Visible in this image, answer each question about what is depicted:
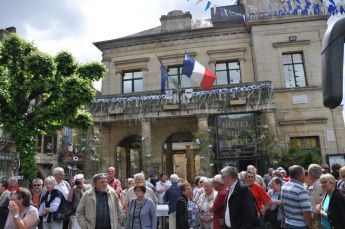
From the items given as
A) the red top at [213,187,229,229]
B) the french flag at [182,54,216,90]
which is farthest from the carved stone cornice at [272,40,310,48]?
the red top at [213,187,229,229]

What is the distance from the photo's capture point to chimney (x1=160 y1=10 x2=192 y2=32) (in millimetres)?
25641

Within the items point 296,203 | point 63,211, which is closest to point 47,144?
point 63,211

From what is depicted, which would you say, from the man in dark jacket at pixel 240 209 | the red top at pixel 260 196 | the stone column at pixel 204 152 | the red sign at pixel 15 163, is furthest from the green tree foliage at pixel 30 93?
the man in dark jacket at pixel 240 209

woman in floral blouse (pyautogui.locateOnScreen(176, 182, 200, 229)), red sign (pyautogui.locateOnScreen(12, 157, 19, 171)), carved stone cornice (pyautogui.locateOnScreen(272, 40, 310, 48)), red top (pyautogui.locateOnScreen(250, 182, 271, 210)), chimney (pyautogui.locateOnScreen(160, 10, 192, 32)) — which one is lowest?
woman in floral blouse (pyautogui.locateOnScreen(176, 182, 200, 229))

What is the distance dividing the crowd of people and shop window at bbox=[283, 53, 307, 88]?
597 inches

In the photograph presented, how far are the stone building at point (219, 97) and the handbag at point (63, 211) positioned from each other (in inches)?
468

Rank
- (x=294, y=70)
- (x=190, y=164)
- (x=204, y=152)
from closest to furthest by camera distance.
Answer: (x=204, y=152)
(x=294, y=70)
(x=190, y=164)

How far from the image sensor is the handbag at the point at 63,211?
6973 mm

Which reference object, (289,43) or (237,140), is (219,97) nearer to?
(237,140)

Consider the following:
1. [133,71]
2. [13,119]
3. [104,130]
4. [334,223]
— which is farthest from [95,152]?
[334,223]

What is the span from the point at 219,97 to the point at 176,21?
8.92 meters

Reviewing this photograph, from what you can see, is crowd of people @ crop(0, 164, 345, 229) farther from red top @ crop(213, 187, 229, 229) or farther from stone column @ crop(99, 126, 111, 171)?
stone column @ crop(99, 126, 111, 171)

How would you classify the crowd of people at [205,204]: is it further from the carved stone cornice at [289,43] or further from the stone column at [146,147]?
the carved stone cornice at [289,43]

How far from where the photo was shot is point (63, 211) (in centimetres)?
708
